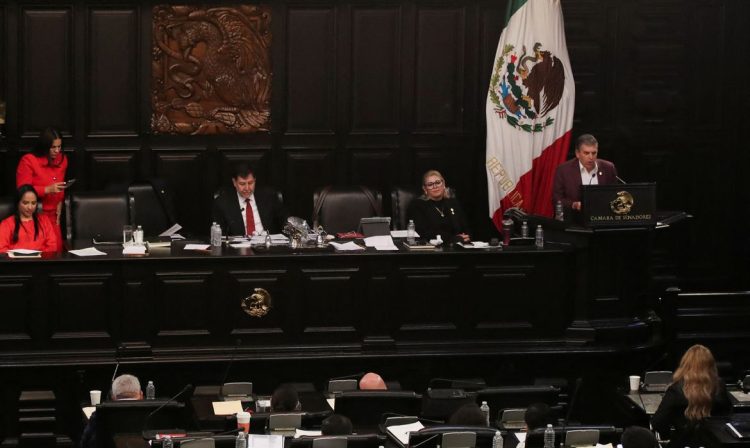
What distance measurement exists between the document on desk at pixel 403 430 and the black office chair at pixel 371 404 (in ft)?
0.56

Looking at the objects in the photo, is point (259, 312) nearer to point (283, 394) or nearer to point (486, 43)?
point (283, 394)

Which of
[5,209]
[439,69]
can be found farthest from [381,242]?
[5,209]

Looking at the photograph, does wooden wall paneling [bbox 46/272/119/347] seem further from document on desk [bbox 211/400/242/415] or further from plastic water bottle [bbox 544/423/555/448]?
plastic water bottle [bbox 544/423/555/448]

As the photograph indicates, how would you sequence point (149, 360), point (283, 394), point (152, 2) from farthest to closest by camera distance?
point (152, 2)
point (149, 360)
point (283, 394)

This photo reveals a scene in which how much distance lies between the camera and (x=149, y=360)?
37.6 ft

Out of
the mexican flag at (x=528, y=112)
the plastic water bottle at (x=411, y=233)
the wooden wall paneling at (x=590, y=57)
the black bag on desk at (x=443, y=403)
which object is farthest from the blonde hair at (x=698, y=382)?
the wooden wall paneling at (x=590, y=57)

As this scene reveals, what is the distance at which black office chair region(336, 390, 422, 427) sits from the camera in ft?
29.5

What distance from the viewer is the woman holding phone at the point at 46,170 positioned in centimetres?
1324

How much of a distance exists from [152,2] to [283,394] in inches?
248

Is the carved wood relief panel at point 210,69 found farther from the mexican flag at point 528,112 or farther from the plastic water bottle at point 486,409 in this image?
the plastic water bottle at point 486,409

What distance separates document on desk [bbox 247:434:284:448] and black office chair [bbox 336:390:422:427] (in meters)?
0.55

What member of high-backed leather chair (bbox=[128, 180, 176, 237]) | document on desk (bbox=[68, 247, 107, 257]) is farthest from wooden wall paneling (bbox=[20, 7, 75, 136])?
document on desk (bbox=[68, 247, 107, 257])

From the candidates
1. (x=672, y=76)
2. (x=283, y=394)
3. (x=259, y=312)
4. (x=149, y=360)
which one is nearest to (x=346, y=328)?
(x=259, y=312)

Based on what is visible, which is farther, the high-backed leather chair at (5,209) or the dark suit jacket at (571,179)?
the dark suit jacket at (571,179)
